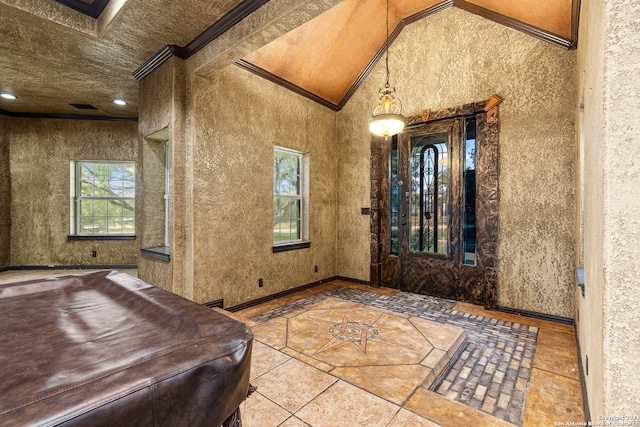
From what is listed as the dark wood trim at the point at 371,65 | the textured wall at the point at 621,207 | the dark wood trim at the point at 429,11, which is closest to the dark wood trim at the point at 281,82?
the dark wood trim at the point at 371,65

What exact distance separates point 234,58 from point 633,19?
9.61 ft

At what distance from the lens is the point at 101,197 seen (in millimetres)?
5938

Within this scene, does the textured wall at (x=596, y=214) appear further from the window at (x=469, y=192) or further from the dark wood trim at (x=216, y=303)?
the dark wood trim at (x=216, y=303)

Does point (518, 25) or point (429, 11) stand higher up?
point (429, 11)

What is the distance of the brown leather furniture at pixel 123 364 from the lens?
650 millimetres

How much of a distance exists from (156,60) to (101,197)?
3926mm

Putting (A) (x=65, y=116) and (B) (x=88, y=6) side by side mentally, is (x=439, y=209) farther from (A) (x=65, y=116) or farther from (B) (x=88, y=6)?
(A) (x=65, y=116)

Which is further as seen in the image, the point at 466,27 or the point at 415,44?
the point at 415,44

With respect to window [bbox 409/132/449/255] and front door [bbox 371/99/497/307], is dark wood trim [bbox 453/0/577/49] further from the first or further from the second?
window [bbox 409/132/449/255]

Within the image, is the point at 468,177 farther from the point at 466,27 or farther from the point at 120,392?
the point at 120,392

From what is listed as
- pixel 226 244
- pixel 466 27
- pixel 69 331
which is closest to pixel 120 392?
pixel 69 331

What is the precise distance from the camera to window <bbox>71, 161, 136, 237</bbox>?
19.5 ft

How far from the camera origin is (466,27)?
147 inches

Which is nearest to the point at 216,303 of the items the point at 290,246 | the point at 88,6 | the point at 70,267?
the point at 290,246
